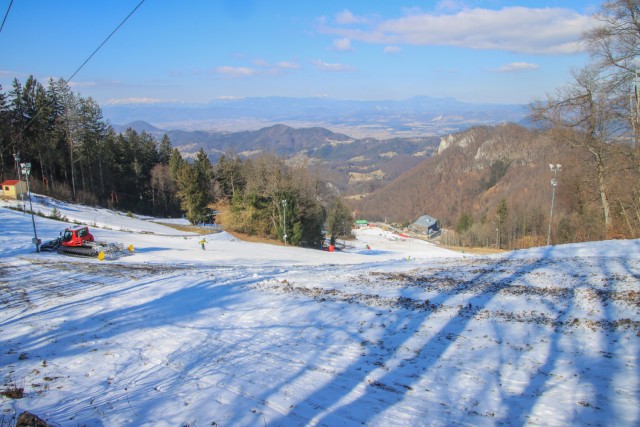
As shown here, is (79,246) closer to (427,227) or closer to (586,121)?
(586,121)

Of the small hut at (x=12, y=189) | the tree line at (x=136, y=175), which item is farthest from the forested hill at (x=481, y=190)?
the small hut at (x=12, y=189)

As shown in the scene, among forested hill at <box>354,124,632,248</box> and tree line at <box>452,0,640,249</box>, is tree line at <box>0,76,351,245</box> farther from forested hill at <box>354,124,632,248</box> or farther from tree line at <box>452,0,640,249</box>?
forested hill at <box>354,124,632,248</box>

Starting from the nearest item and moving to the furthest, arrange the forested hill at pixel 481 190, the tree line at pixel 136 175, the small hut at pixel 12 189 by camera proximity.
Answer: the small hut at pixel 12 189 < the tree line at pixel 136 175 < the forested hill at pixel 481 190

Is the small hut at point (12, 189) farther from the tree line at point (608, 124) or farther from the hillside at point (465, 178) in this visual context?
the hillside at point (465, 178)

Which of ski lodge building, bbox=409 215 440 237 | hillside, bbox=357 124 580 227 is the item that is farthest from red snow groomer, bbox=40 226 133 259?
hillside, bbox=357 124 580 227

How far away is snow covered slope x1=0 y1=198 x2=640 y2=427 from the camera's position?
21.4ft

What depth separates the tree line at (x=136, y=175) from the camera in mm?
41875

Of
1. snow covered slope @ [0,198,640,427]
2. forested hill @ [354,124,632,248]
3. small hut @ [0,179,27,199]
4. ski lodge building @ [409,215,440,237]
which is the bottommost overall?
ski lodge building @ [409,215,440,237]

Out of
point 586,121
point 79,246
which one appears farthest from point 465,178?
point 79,246

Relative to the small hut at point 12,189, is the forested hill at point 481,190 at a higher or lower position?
lower

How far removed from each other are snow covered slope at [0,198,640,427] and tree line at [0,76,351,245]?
23.6 metres

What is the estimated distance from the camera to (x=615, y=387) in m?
6.79

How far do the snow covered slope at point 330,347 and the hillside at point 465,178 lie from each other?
396ft

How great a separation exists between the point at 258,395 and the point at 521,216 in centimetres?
7992
